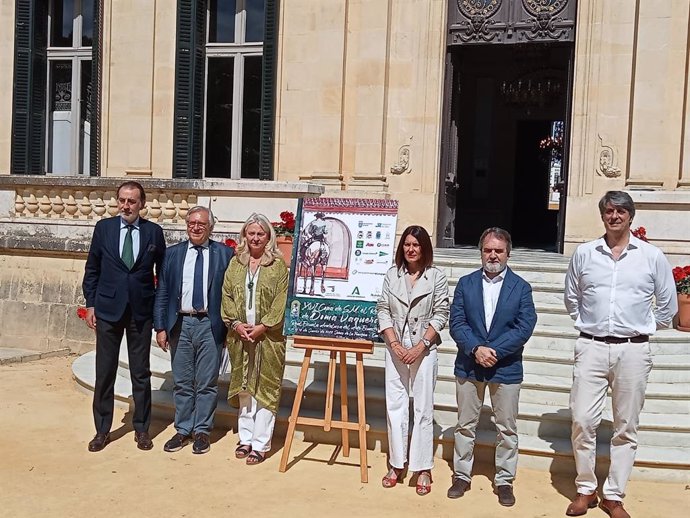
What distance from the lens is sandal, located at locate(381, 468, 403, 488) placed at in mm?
5148

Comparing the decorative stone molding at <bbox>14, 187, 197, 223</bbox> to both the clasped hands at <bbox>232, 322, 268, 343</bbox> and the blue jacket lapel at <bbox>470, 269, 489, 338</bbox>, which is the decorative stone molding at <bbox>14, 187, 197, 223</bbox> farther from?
the blue jacket lapel at <bbox>470, 269, 489, 338</bbox>

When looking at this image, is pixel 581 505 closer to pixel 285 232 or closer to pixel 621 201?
pixel 621 201

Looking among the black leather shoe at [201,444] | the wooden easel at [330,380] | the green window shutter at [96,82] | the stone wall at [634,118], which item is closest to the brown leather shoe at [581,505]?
the wooden easel at [330,380]

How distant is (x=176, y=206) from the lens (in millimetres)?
9586

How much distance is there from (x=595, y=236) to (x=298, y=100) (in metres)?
4.33

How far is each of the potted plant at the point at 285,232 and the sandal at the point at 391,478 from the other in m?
3.91

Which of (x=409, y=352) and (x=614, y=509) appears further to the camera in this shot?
(x=409, y=352)

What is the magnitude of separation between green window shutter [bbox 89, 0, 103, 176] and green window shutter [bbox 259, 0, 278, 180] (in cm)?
255

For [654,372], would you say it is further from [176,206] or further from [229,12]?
[229,12]

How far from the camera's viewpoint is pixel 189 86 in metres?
10.8

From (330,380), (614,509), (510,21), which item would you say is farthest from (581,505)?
(510,21)

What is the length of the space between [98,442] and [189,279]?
1.44 meters

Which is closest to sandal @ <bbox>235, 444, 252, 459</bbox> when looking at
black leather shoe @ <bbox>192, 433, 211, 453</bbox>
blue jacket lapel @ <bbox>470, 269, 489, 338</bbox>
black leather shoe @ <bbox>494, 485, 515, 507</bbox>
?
black leather shoe @ <bbox>192, 433, 211, 453</bbox>

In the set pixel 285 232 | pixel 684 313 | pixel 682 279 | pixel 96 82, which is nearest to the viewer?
pixel 684 313
